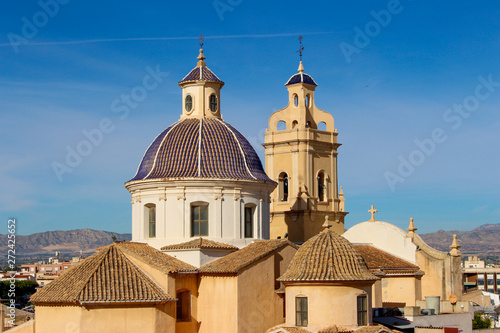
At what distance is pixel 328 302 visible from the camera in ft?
100

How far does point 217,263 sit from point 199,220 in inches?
110

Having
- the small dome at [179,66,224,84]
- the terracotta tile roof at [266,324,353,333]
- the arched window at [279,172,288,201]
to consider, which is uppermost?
the small dome at [179,66,224,84]

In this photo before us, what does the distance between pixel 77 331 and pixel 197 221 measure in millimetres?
8336

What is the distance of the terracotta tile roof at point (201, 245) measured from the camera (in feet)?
113

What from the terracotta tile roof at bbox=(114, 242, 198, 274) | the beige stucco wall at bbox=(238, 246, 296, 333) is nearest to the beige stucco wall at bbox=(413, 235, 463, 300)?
the beige stucco wall at bbox=(238, 246, 296, 333)

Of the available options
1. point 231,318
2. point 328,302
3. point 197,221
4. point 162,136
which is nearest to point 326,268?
point 328,302

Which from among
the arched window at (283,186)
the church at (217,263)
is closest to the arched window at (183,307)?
the church at (217,263)

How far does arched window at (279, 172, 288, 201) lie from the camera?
167ft

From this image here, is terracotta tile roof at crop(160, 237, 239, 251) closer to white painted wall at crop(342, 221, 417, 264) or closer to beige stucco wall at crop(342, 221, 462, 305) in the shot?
white painted wall at crop(342, 221, 417, 264)

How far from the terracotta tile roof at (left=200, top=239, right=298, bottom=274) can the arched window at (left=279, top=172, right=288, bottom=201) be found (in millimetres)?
15136

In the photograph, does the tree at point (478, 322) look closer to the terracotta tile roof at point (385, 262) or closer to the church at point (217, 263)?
the church at point (217, 263)

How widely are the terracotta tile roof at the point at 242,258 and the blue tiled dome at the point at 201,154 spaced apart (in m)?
3.32

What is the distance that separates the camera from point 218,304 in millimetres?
33031

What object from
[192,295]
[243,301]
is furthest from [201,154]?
[243,301]
